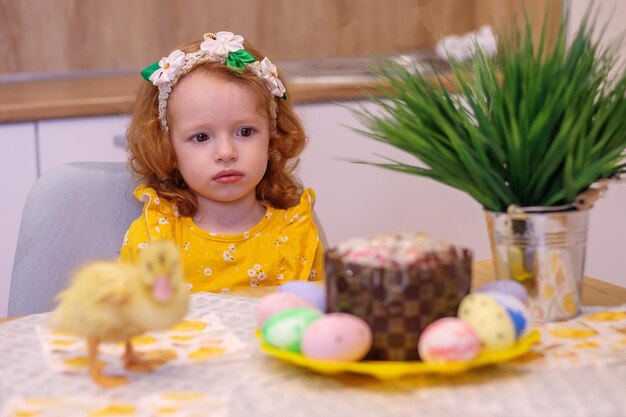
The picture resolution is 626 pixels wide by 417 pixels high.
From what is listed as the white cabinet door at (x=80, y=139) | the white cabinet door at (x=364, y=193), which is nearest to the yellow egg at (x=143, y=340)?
the white cabinet door at (x=80, y=139)

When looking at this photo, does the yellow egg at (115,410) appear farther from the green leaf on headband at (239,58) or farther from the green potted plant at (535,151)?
the green leaf on headband at (239,58)

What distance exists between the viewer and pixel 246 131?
1499 mm

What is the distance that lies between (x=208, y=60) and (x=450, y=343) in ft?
2.79

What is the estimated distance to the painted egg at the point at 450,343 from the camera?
2.51ft

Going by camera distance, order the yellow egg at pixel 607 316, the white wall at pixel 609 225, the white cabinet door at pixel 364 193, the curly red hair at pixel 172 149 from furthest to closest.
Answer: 1. the white wall at pixel 609 225
2. the white cabinet door at pixel 364 193
3. the curly red hair at pixel 172 149
4. the yellow egg at pixel 607 316

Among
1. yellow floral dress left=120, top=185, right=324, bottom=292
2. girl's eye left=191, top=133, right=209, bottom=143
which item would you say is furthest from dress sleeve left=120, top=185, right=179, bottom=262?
girl's eye left=191, top=133, right=209, bottom=143

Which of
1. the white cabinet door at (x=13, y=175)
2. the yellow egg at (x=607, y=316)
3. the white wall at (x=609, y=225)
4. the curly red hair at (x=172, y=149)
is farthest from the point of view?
the white wall at (x=609, y=225)

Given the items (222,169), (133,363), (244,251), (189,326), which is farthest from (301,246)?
(133,363)

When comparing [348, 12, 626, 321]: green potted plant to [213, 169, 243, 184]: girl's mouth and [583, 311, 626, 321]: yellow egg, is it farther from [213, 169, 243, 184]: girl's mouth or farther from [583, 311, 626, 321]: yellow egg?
[213, 169, 243, 184]: girl's mouth

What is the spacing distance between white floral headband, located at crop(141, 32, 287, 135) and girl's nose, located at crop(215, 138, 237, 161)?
12 cm

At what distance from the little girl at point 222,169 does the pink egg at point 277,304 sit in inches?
23.1

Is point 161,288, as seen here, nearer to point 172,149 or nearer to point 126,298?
point 126,298

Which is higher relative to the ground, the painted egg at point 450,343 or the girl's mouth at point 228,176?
the girl's mouth at point 228,176

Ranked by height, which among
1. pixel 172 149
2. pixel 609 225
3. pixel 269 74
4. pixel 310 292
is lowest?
pixel 609 225
